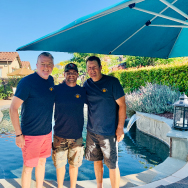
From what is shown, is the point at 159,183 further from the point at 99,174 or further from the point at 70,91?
the point at 70,91

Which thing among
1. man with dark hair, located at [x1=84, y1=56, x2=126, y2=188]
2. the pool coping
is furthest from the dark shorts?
the pool coping

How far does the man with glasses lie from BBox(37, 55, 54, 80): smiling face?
0.25 m

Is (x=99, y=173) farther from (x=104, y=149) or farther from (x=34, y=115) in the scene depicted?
(x=34, y=115)

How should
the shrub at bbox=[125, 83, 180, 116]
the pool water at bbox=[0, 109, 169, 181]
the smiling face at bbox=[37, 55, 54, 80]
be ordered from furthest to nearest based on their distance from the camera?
the shrub at bbox=[125, 83, 180, 116] → the pool water at bbox=[0, 109, 169, 181] → the smiling face at bbox=[37, 55, 54, 80]

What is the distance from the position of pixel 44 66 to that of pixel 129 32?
3.88 feet

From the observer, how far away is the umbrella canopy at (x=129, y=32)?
1.75 m

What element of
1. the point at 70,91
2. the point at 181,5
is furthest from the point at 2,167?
the point at 181,5

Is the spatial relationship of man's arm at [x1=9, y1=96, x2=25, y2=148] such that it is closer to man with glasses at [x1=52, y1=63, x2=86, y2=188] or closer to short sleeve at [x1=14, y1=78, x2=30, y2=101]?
short sleeve at [x1=14, y1=78, x2=30, y2=101]

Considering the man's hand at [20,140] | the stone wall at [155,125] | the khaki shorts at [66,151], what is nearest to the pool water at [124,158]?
the stone wall at [155,125]

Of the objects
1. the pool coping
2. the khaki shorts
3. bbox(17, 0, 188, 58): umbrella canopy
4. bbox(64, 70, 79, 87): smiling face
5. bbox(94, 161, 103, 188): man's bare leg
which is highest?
bbox(17, 0, 188, 58): umbrella canopy

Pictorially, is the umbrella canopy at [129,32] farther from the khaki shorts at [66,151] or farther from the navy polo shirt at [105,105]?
the khaki shorts at [66,151]

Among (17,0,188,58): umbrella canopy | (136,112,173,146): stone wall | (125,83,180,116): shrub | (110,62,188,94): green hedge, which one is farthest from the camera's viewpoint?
(110,62,188,94): green hedge

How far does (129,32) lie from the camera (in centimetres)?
239

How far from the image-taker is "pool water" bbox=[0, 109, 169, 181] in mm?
3436
